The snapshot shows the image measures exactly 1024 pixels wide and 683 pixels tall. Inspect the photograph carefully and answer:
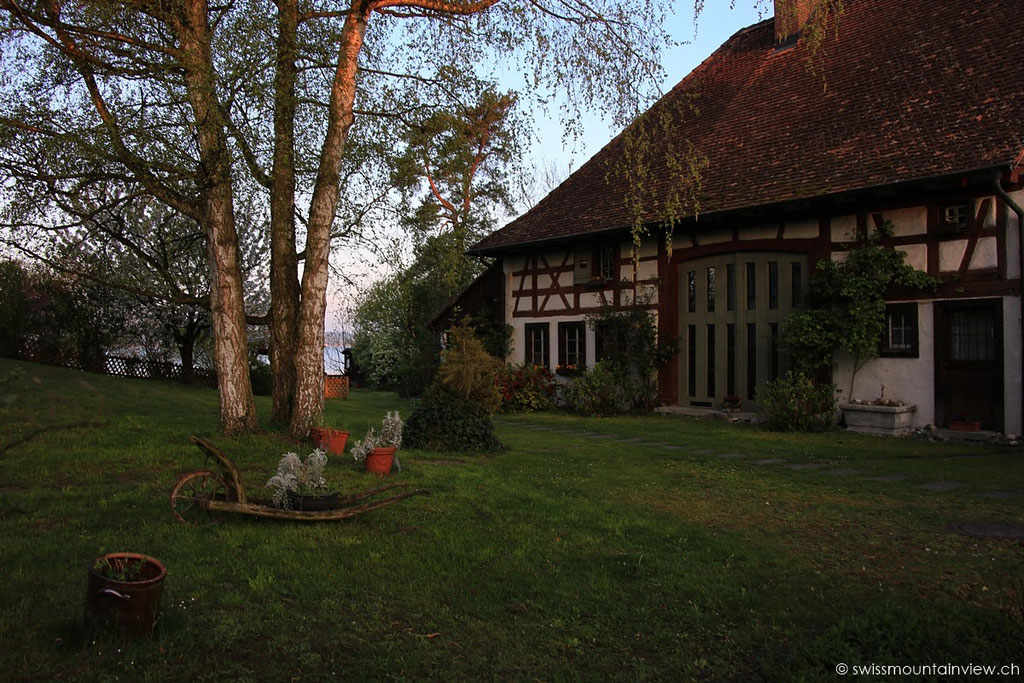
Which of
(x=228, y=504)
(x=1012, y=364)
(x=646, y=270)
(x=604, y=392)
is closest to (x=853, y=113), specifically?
(x=646, y=270)

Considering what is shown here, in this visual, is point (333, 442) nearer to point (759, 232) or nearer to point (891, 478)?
point (891, 478)

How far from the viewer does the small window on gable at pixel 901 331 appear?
38.5 feet

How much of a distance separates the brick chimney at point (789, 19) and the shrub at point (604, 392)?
9.19 m

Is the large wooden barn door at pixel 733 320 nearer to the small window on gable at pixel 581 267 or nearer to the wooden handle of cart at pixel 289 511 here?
the small window on gable at pixel 581 267

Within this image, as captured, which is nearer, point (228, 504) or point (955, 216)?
point (228, 504)

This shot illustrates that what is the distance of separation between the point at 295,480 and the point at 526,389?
1199 centimetres

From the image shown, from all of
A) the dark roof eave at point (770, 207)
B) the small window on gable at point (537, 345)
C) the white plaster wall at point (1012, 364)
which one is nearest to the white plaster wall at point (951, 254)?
the white plaster wall at point (1012, 364)

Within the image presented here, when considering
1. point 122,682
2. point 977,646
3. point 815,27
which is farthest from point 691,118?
point 122,682

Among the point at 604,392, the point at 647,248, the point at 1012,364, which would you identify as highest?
the point at 647,248

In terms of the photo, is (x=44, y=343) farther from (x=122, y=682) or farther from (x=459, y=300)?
(x=122, y=682)

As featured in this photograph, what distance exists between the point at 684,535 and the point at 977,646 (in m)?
2.23

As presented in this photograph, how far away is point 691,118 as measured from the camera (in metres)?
17.3

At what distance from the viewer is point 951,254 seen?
11.3 m

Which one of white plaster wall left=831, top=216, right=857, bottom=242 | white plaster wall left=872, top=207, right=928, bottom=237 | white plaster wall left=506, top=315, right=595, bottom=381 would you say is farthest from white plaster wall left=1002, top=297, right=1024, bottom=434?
white plaster wall left=506, top=315, right=595, bottom=381
